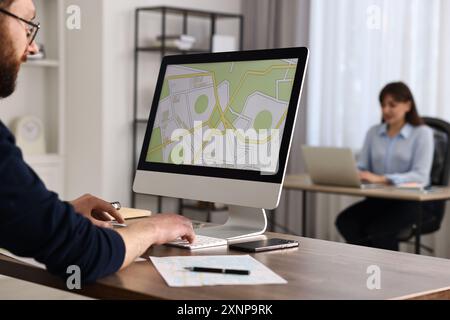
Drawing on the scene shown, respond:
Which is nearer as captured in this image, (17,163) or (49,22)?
(17,163)

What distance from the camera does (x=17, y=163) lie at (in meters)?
1.43

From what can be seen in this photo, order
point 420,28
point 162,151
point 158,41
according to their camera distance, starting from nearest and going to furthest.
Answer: point 162,151 < point 420,28 < point 158,41

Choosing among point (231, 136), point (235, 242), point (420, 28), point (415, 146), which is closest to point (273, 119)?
point (231, 136)

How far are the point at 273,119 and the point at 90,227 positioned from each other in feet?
2.23

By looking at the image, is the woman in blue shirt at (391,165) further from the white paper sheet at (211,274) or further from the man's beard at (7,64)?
the man's beard at (7,64)

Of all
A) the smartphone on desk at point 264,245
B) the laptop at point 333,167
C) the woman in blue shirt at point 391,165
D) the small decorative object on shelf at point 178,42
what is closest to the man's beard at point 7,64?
the smartphone on desk at point 264,245

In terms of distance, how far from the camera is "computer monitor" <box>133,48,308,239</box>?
6.57ft

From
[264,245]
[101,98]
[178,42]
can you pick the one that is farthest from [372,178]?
[264,245]

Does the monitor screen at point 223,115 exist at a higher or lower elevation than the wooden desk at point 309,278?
higher

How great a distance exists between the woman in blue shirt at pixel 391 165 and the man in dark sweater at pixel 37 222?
2889 mm

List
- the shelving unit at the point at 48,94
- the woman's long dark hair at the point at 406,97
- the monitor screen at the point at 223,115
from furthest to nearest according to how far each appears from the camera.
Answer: the shelving unit at the point at 48,94
the woman's long dark hair at the point at 406,97
the monitor screen at the point at 223,115

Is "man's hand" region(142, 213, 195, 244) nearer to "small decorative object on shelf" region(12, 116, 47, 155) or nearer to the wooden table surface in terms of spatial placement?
the wooden table surface

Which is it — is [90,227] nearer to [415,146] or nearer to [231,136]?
[231,136]

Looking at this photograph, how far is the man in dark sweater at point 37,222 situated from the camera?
141 centimetres
